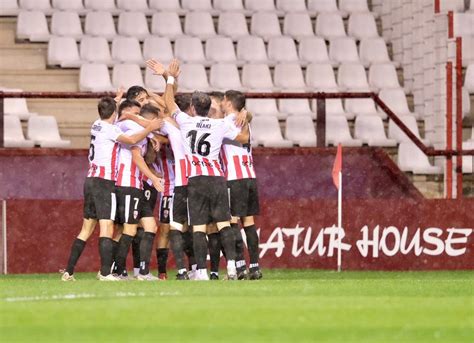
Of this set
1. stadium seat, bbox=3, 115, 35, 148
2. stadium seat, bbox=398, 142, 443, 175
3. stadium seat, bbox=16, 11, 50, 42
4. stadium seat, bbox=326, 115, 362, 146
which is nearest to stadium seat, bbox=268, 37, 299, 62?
stadium seat, bbox=326, 115, 362, 146

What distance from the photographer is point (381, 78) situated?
22.4m

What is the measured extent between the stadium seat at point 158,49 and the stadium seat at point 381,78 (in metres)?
3.04

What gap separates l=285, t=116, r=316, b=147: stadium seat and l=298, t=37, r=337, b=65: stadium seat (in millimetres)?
1846

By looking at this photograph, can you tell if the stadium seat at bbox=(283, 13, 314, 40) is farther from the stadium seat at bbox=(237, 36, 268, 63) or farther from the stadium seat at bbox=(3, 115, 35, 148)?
the stadium seat at bbox=(3, 115, 35, 148)

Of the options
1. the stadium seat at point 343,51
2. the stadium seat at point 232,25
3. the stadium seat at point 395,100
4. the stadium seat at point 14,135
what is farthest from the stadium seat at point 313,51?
the stadium seat at point 14,135

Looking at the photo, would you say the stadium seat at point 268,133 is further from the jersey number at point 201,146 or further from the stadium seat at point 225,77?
the jersey number at point 201,146

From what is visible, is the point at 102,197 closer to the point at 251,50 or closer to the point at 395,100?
the point at 251,50

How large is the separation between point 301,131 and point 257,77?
5.07 ft

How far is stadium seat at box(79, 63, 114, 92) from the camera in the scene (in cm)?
2092

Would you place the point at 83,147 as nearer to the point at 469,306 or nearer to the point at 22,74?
the point at 22,74

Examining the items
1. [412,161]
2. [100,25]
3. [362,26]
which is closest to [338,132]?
[412,161]

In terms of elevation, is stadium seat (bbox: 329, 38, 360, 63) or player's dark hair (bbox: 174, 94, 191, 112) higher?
stadium seat (bbox: 329, 38, 360, 63)

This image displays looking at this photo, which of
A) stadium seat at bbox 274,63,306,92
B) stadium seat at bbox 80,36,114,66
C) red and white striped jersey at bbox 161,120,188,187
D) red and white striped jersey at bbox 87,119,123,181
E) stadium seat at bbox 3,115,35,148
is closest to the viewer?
red and white striped jersey at bbox 161,120,188,187

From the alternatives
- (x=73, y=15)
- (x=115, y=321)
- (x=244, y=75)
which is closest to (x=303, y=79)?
(x=244, y=75)
